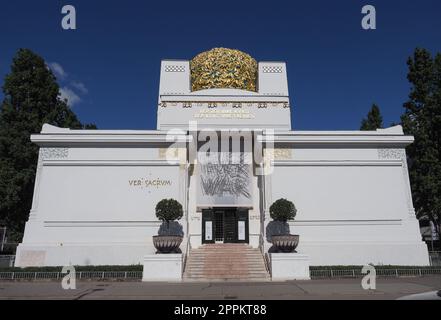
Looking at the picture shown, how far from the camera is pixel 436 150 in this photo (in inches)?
704

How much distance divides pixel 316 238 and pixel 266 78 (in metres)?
9.24

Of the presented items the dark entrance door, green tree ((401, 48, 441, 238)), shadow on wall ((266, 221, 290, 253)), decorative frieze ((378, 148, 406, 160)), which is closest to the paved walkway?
shadow on wall ((266, 221, 290, 253))

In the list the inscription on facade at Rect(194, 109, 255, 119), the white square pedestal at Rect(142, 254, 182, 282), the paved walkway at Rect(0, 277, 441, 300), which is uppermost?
the inscription on facade at Rect(194, 109, 255, 119)

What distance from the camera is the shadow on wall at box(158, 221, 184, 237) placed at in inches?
564

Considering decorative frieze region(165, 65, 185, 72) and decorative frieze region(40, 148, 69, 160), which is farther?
decorative frieze region(165, 65, 185, 72)

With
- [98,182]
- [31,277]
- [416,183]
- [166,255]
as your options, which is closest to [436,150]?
[416,183]

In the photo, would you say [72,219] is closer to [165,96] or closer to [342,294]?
[165,96]

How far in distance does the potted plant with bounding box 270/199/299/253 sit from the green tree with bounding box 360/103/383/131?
1239cm

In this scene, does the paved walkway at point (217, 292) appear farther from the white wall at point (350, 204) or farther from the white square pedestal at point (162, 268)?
the white wall at point (350, 204)

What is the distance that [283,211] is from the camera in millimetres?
13242

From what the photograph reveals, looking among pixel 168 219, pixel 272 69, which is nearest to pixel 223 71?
pixel 272 69

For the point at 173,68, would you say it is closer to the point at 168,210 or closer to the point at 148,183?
the point at 148,183

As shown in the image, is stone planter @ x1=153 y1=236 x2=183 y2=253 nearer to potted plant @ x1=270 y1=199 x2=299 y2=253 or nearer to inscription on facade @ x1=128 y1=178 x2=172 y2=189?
inscription on facade @ x1=128 y1=178 x2=172 y2=189

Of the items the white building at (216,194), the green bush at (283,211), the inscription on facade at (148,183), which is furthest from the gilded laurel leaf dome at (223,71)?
the green bush at (283,211)
